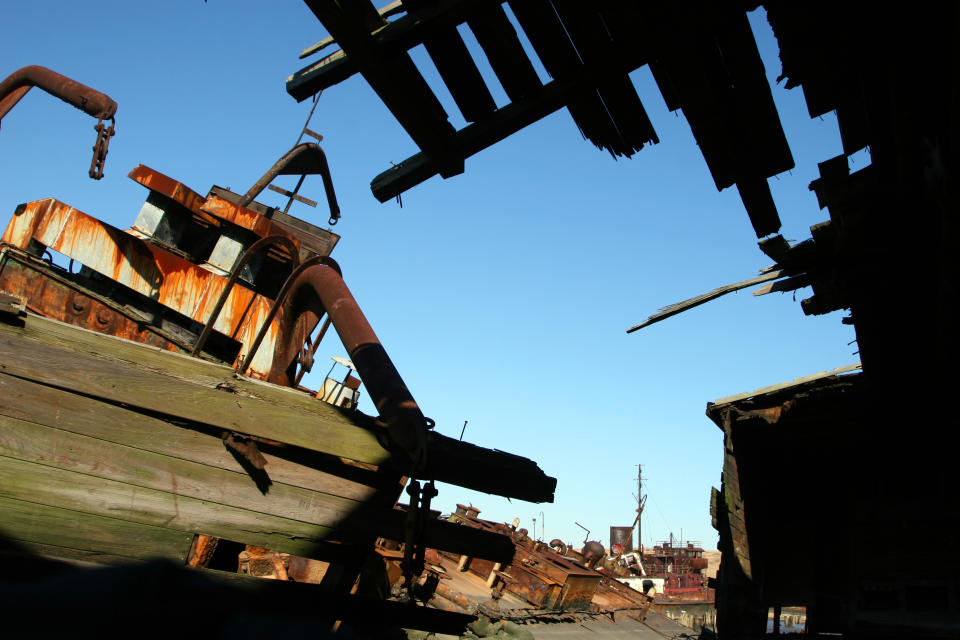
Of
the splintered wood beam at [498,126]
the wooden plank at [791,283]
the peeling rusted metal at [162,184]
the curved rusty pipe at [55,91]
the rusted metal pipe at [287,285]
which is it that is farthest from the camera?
the curved rusty pipe at [55,91]

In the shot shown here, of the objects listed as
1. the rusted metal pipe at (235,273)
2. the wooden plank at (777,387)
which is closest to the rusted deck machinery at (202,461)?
the rusted metal pipe at (235,273)

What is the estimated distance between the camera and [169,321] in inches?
386

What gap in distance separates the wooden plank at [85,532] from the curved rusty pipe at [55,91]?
10944mm

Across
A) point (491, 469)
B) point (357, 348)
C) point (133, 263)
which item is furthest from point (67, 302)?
point (491, 469)

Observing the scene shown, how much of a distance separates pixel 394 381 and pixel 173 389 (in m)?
1.05

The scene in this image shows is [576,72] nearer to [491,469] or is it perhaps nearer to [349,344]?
[491,469]

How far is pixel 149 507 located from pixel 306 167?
12.0m

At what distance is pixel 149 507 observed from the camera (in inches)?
115

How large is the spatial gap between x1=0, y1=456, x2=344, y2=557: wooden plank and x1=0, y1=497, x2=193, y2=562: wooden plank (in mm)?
26

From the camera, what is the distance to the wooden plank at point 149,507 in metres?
2.74

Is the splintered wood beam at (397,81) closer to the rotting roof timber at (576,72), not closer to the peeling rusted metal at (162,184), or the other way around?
the rotting roof timber at (576,72)

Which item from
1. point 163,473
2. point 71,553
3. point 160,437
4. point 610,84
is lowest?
point 71,553

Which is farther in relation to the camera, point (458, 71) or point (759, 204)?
point (759, 204)

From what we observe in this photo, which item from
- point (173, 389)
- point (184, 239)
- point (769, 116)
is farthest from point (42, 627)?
point (184, 239)
